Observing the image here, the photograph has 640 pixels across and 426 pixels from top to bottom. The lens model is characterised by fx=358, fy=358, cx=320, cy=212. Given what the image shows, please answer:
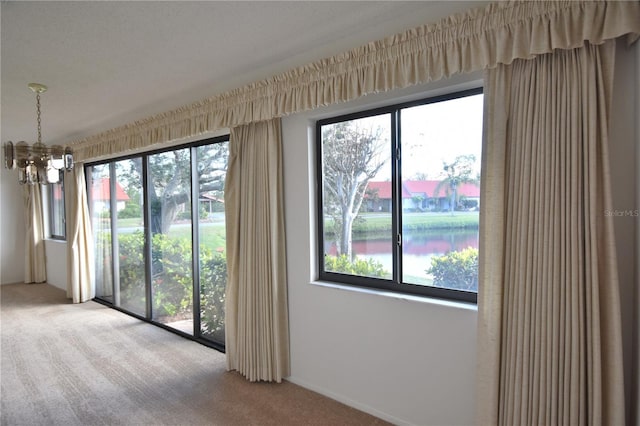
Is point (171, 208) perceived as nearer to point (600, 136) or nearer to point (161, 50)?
point (161, 50)

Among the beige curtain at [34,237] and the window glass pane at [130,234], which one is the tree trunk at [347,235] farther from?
the beige curtain at [34,237]

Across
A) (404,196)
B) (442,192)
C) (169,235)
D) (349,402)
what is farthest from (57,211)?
(442,192)

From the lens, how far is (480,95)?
2055mm

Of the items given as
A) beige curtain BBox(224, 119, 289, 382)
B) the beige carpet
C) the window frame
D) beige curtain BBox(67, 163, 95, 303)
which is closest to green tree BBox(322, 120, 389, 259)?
beige curtain BBox(224, 119, 289, 382)

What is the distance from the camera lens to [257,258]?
9.80 ft

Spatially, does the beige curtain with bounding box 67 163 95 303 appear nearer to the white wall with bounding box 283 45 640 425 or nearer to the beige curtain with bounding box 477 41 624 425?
the white wall with bounding box 283 45 640 425

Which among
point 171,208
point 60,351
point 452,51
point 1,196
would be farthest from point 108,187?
point 452,51

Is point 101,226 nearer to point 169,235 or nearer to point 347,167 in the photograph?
point 169,235

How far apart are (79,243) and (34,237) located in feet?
7.02

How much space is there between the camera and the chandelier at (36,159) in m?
2.84

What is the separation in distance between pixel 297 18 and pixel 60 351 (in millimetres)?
3956

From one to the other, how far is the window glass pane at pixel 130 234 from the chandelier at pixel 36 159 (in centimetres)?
150

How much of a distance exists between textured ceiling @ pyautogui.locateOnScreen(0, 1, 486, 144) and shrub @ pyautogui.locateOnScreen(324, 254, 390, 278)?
1.48 m

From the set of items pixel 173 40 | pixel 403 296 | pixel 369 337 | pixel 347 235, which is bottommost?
pixel 369 337
